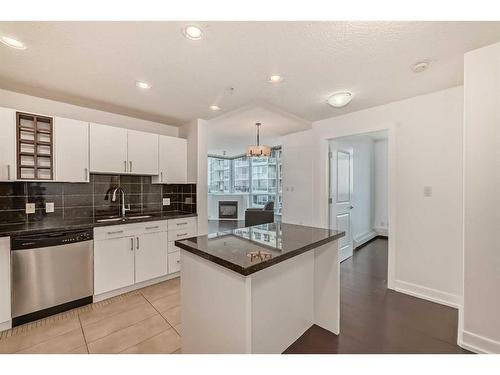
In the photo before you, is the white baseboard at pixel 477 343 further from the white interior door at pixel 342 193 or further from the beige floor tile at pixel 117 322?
the beige floor tile at pixel 117 322

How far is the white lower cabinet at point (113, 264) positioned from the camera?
96.9 inches

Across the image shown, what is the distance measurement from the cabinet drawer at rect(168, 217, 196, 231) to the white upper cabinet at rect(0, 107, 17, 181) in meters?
1.67

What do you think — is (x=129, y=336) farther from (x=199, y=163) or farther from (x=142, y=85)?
(x=142, y=85)

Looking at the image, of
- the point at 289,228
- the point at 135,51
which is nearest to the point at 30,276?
the point at 135,51

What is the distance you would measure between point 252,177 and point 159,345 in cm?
667

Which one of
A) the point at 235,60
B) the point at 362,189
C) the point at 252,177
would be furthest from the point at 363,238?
the point at 235,60

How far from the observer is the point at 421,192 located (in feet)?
8.41

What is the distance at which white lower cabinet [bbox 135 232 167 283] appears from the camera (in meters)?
2.77

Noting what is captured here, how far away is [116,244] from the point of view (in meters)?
2.60

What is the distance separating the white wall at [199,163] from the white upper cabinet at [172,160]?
3.7 inches

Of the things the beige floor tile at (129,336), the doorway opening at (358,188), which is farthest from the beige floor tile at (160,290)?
the doorway opening at (358,188)
